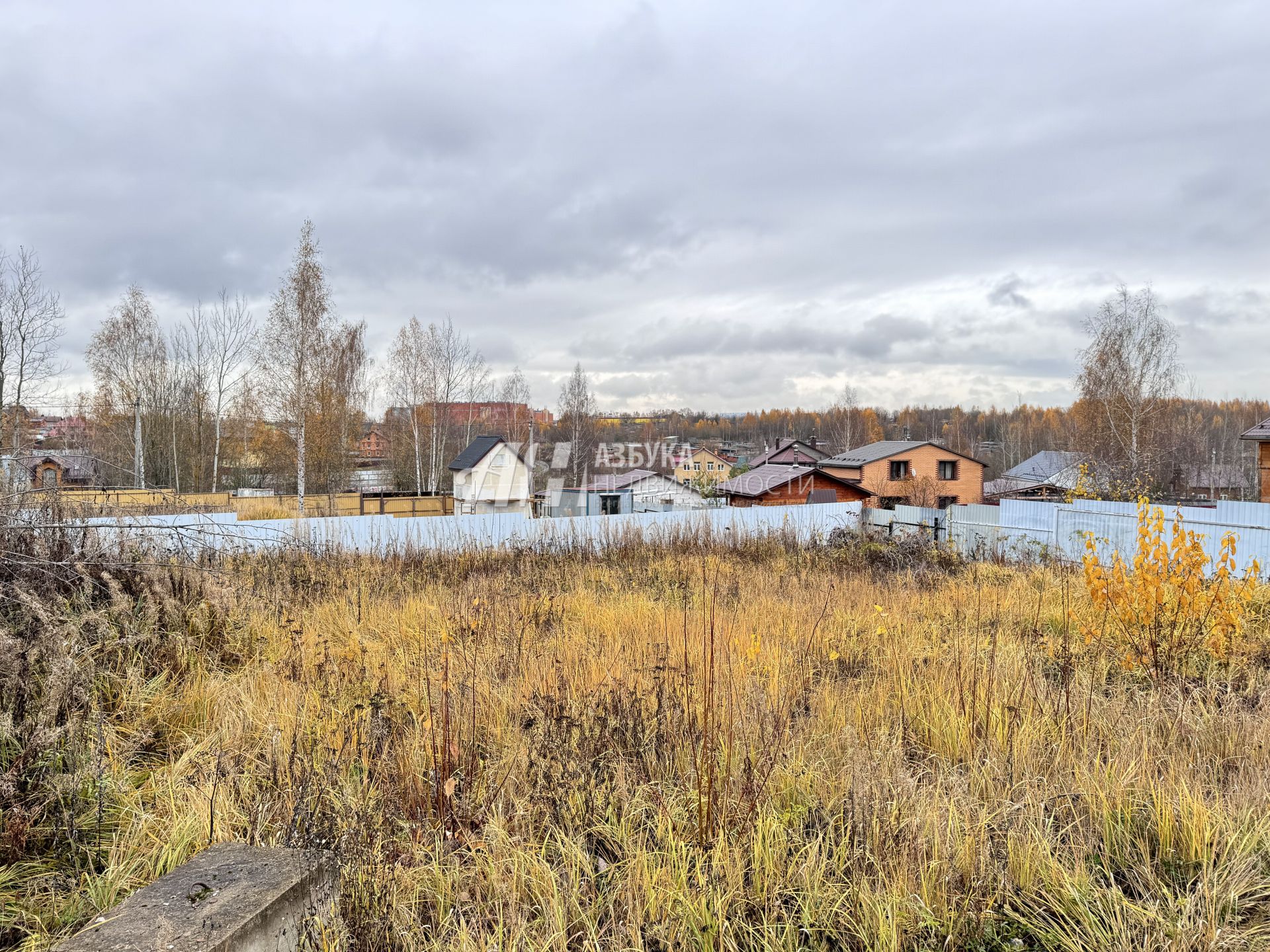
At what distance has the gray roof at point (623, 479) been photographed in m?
39.4

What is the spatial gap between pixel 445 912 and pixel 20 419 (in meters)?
25.6

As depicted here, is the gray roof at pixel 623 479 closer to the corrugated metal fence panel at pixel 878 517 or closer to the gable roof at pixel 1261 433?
the corrugated metal fence panel at pixel 878 517

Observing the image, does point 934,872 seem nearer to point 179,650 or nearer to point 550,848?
point 550,848

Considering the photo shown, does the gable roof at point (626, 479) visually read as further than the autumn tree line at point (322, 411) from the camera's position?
Yes

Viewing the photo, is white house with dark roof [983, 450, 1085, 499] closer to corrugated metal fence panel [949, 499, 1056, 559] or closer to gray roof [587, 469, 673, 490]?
corrugated metal fence panel [949, 499, 1056, 559]

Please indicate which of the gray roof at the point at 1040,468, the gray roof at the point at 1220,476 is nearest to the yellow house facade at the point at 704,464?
the gray roof at the point at 1040,468

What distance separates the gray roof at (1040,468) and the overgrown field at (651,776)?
4132 cm

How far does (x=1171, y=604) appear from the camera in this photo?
459cm

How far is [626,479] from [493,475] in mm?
13421

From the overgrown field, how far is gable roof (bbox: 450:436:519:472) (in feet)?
82.2

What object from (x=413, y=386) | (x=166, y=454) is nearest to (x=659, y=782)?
(x=413, y=386)

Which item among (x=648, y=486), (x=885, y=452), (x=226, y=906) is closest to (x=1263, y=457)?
(x=885, y=452)

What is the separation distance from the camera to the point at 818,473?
1242 inches

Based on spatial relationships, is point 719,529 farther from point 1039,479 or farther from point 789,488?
point 1039,479
